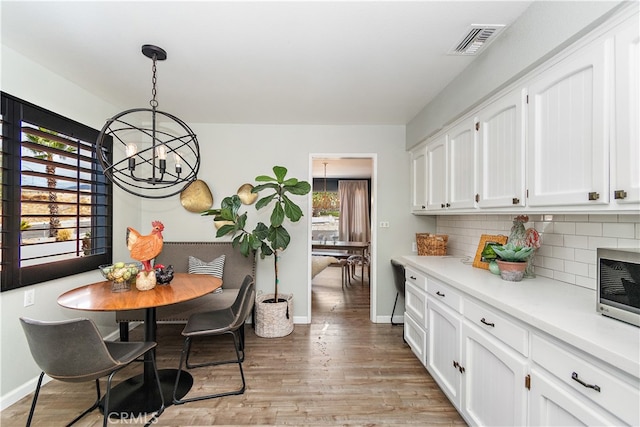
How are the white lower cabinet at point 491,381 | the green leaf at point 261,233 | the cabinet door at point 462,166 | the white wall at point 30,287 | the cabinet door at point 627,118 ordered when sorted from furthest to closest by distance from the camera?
1. the green leaf at point 261,233
2. the cabinet door at point 462,166
3. the white wall at point 30,287
4. the white lower cabinet at point 491,381
5. the cabinet door at point 627,118

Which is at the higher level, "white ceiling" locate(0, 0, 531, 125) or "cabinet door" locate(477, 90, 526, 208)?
"white ceiling" locate(0, 0, 531, 125)

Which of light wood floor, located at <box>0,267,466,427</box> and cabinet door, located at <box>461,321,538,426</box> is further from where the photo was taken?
light wood floor, located at <box>0,267,466,427</box>

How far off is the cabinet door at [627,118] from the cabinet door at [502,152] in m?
0.54

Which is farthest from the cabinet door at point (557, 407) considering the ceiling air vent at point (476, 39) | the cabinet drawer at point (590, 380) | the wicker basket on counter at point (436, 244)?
the wicker basket on counter at point (436, 244)

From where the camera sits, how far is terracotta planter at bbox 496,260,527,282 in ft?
6.13

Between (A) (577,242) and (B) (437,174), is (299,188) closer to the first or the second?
(B) (437,174)

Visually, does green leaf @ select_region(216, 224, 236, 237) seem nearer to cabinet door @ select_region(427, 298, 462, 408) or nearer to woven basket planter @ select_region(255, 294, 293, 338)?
woven basket planter @ select_region(255, 294, 293, 338)

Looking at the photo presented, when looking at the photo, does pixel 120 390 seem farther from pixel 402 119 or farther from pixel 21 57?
pixel 402 119

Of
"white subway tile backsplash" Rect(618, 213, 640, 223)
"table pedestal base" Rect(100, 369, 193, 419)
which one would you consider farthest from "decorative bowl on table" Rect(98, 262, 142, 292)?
"white subway tile backsplash" Rect(618, 213, 640, 223)

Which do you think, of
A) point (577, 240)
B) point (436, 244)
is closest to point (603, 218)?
point (577, 240)

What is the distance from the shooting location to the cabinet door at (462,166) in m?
2.34

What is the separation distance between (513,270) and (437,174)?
1.37 m

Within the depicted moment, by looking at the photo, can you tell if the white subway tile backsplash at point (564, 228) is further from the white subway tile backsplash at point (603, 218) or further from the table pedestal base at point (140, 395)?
the table pedestal base at point (140, 395)

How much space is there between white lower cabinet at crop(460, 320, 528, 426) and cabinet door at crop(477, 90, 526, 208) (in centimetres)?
87
